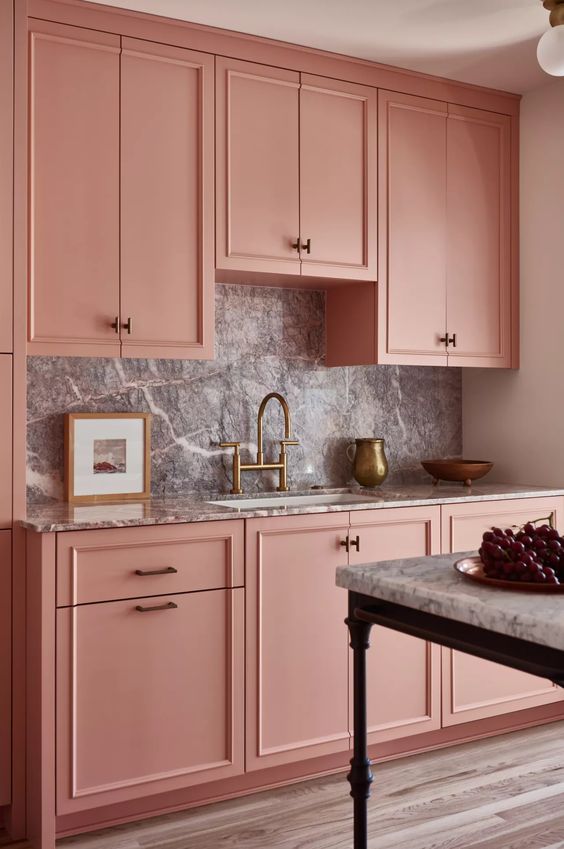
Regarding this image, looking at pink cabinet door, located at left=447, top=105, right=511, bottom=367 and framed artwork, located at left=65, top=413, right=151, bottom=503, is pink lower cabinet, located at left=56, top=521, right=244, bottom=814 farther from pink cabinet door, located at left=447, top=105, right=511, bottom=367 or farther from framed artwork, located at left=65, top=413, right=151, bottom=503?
pink cabinet door, located at left=447, top=105, right=511, bottom=367

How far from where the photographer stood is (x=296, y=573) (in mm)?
2840

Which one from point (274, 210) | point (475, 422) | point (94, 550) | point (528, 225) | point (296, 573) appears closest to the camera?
point (94, 550)

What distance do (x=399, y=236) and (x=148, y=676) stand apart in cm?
188

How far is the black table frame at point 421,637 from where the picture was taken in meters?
1.48

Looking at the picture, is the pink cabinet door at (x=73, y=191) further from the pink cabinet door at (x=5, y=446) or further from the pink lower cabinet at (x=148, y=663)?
the pink lower cabinet at (x=148, y=663)

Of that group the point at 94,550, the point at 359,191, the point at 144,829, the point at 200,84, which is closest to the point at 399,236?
the point at 359,191

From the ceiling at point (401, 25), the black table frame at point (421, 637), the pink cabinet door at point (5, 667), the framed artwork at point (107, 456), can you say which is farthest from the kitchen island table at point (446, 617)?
the ceiling at point (401, 25)

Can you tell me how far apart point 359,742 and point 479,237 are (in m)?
2.29

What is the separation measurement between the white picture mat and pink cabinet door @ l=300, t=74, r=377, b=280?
0.87 meters

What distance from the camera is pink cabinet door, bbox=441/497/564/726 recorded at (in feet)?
10.4

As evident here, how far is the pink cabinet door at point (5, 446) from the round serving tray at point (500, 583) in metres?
1.41

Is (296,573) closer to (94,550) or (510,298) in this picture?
(94,550)

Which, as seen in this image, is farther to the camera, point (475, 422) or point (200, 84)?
point (475, 422)

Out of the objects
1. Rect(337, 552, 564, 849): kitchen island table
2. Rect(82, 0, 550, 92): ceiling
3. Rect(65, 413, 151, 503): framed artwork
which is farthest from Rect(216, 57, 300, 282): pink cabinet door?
Rect(337, 552, 564, 849): kitchen island table
